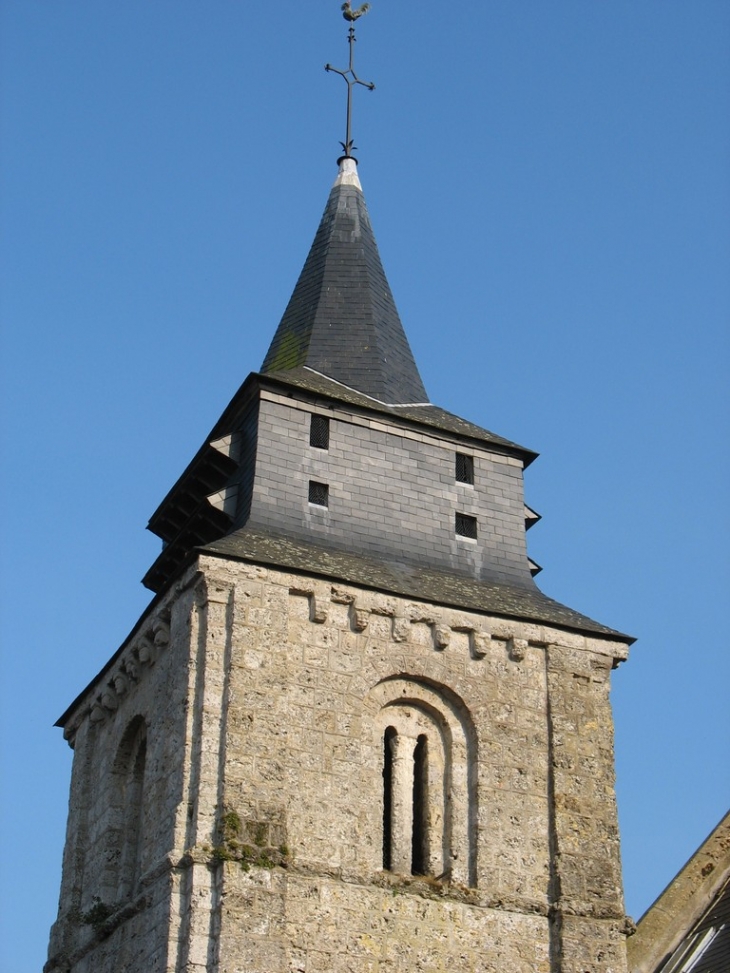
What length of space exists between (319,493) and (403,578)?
5.63 feet

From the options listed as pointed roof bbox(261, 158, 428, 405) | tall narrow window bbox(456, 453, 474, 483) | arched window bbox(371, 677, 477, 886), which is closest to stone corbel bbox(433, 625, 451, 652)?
arched window bbox(371, 677, 477, 886)

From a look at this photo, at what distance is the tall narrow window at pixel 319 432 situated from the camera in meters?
23.1

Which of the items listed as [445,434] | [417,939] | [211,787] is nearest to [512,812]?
[417,939]

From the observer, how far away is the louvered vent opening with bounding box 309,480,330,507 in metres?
22.7

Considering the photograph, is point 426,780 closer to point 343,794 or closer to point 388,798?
point 388,798

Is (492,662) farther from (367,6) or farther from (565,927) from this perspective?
(367,6)

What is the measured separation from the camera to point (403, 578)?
22016 mm

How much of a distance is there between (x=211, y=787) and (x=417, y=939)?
2.91 meters

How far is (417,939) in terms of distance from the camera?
19.4m

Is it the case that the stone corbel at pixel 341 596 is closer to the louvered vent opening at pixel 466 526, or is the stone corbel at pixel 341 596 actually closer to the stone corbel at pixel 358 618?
the stone corbel at pixel 358 618

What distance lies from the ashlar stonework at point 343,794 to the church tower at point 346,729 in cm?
3

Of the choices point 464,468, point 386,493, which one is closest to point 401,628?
point 386,493

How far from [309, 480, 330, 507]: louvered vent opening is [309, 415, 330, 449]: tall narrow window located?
0.59 meters

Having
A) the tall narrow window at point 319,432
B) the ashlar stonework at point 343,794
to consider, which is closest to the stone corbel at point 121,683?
the ashlar stonework at point 343,794
